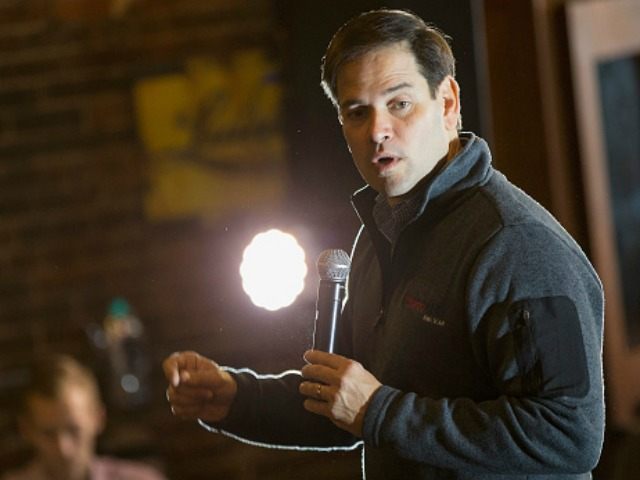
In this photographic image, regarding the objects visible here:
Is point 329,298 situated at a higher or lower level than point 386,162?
lower

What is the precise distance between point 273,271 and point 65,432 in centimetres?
125

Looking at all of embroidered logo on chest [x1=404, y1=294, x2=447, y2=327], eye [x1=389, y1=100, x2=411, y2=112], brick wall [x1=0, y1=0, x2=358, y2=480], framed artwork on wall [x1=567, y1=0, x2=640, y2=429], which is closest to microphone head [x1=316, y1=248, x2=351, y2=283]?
embroidered logo on chest [x1=404, y1=294, x2=447, y2=327]

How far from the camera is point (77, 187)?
3.22 meters

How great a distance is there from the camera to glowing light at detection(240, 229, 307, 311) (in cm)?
173

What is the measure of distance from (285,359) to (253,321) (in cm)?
142

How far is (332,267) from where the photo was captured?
1.36 m

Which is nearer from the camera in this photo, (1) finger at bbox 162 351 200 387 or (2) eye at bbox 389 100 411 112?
(2) eye at bbox 389 100 411 112

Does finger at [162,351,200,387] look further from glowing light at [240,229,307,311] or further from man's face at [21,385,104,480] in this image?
man's face at [21,385,104,480]

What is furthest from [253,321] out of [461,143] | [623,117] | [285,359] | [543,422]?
[543,422]

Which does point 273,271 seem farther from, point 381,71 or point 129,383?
point 129,383

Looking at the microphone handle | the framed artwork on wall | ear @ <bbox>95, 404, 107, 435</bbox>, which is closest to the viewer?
the microphone handle

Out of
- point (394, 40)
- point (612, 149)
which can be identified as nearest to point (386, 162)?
point (394, 40)

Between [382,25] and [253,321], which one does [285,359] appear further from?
[253,321]

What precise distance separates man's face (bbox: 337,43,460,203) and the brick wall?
194 centimetres
